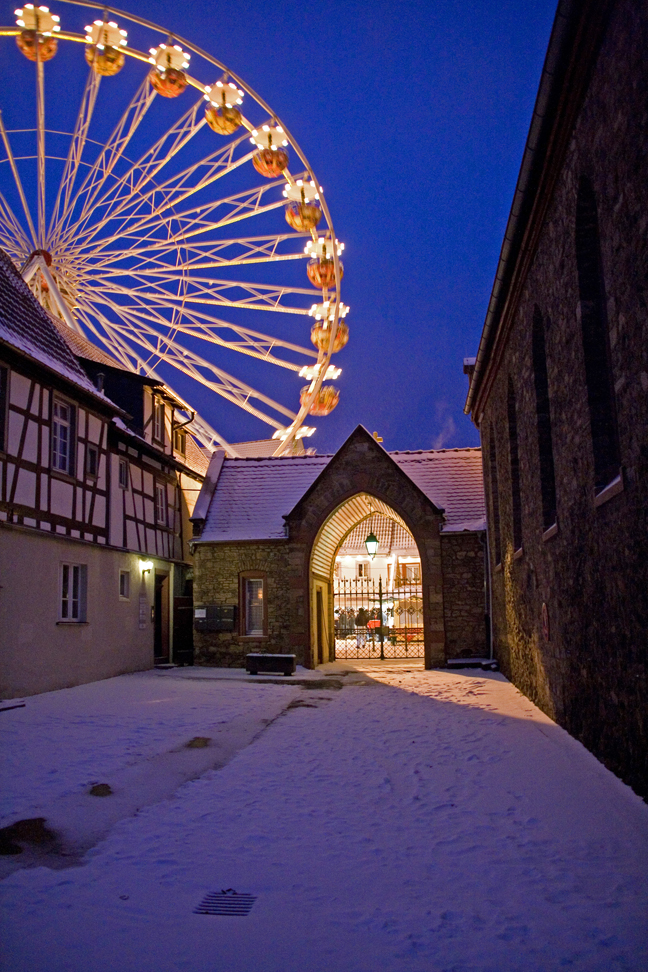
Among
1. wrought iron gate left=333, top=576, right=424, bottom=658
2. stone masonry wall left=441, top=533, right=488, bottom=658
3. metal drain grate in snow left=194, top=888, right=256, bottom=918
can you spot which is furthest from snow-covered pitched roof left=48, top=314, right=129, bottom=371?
metal drain grate in snow left=194, top=888, right=256, bottom=918

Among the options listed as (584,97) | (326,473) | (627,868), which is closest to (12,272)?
(326,473)

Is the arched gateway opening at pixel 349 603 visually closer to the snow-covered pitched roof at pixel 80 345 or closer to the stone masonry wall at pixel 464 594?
the stone masonry wall at pixel 464 594

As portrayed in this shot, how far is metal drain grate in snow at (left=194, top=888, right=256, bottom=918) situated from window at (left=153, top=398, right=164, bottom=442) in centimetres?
1656

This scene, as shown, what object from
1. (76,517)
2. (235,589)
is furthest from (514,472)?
(235,589)

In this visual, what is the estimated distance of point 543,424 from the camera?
29.8 feet

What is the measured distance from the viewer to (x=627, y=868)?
423cm

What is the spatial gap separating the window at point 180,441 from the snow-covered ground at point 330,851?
13310mm

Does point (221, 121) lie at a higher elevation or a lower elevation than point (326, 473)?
higher

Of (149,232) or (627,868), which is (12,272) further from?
(627,868)

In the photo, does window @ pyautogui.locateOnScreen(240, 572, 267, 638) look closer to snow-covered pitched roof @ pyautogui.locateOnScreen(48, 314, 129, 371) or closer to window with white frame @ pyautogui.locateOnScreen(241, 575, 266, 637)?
window with white frame @ pyautogui.locateOnScreen(241, 575, 266, 637)

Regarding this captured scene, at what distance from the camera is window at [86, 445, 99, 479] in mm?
15044

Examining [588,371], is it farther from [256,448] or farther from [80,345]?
[256,448]

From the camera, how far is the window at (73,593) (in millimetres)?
13719

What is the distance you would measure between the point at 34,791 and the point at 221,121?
624 inches
